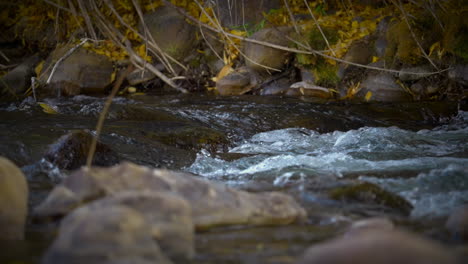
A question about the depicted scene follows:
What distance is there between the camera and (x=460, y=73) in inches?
272

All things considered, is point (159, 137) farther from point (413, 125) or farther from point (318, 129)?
point (413, 125)

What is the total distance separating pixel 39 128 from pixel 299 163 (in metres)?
2.84

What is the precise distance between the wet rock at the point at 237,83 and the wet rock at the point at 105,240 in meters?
6.72

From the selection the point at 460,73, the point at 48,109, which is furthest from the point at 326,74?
the point at 48,109

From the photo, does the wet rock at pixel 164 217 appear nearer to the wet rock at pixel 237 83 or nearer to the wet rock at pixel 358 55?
the wet rock at pixel 358 55

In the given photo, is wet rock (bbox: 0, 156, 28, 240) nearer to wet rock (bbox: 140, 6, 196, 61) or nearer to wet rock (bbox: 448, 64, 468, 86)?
wet rock (bbox: 448, 64, 468, 86)

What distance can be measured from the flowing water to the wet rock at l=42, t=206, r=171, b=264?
27cm

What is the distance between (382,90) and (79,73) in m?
5.26

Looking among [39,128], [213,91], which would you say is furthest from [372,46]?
[39,128]

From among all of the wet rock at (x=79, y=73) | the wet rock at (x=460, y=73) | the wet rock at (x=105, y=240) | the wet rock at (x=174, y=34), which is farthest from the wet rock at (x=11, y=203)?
the wet rock at (x=174, y=34)

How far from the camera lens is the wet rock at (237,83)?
337 inches

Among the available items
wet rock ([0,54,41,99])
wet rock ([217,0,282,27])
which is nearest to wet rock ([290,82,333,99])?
wet rock ([217,0,282,27])

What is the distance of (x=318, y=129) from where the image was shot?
6109mm

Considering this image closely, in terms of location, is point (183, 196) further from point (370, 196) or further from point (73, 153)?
point (73, 153)
